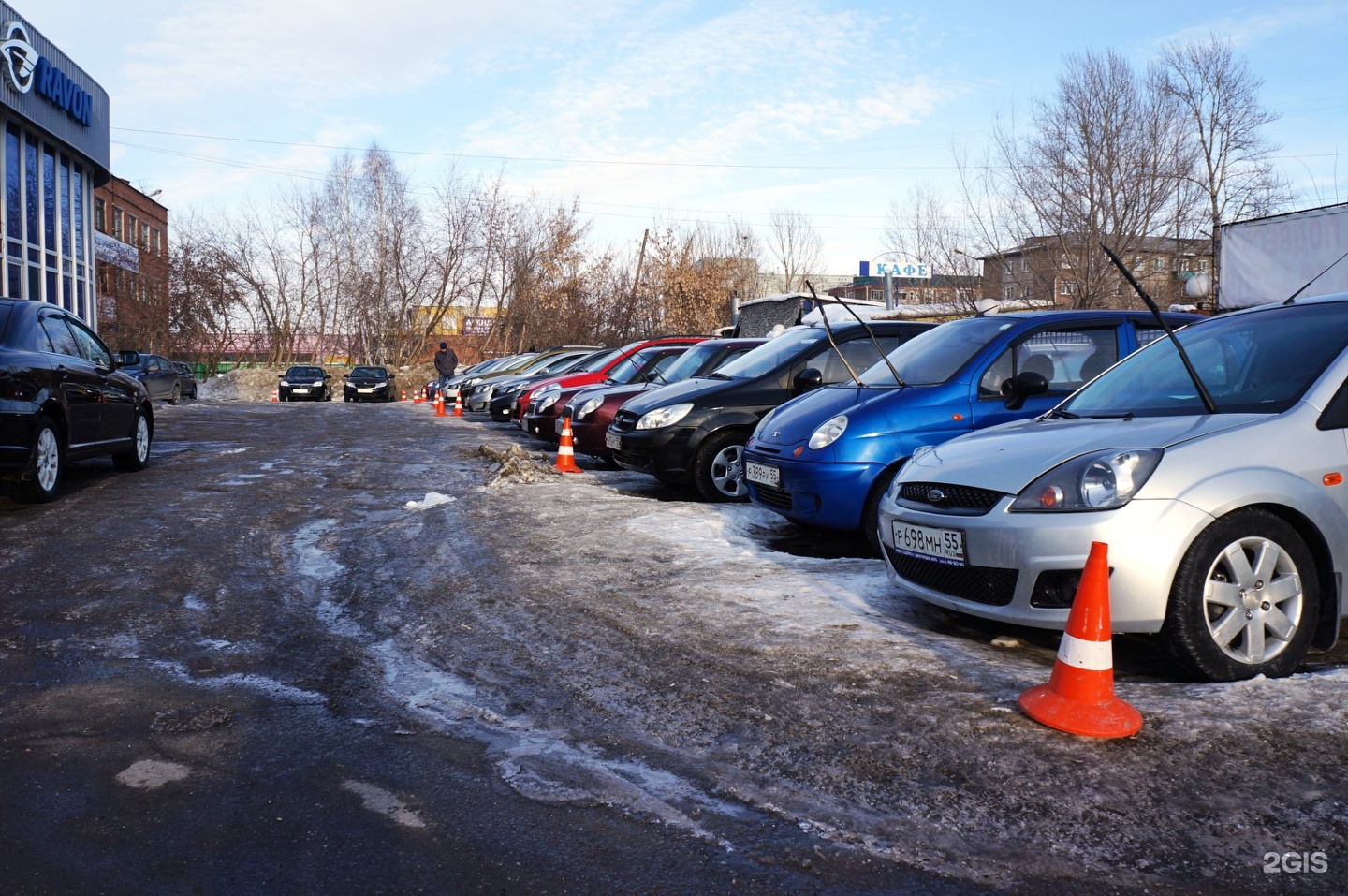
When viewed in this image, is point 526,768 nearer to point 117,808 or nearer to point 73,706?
point 117,808

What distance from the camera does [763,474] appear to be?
7254mm

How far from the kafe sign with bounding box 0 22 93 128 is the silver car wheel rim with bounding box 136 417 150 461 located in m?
20.5

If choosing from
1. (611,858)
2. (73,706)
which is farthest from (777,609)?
(73,706)

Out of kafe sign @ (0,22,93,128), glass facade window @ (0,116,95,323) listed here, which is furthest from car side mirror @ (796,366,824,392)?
kafe sign @ (0,22,93,128)

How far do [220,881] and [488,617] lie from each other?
2669 millimetres

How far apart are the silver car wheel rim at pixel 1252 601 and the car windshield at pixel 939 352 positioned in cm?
318

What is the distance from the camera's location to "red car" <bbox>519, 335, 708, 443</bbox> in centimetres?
1418

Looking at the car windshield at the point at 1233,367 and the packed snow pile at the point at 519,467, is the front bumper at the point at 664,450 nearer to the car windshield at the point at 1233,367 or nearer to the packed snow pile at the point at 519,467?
the packed snow pile at the point at 519,467

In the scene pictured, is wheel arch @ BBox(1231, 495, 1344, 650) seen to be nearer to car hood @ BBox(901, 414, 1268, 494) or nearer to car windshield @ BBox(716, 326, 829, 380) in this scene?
car hood @ BBox(901, 414, 1268, 494)

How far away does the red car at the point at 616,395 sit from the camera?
11703 mm

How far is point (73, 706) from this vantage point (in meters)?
3.92

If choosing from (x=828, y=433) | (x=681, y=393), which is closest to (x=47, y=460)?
(x=681, y=393)

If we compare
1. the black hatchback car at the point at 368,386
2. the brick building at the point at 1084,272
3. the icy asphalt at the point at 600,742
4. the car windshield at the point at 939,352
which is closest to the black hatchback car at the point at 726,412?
the car windshield at the point at 939,352

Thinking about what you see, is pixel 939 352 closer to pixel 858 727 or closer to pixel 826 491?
pixel 826 491
